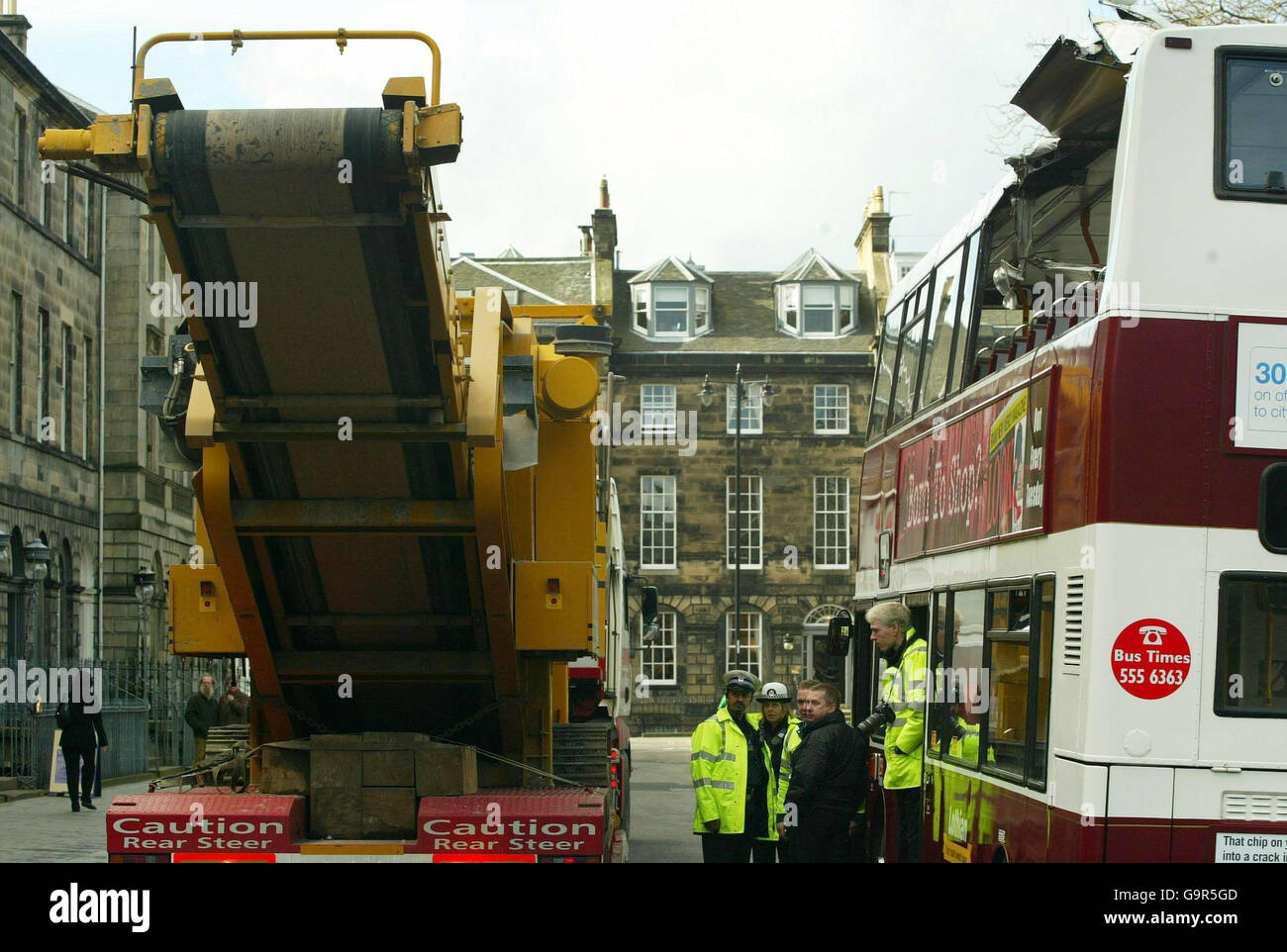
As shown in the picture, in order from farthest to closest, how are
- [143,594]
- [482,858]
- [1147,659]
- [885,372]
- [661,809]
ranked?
1. [143,594]
2. [661,809]
3. [885,372]
4. [482,858]
5. [1147,659]

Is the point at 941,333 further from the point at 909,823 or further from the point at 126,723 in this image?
the point at 126,723

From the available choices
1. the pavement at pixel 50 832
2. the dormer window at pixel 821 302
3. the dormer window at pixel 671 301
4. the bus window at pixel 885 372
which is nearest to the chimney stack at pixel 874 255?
the dormer window at pixel 821 302

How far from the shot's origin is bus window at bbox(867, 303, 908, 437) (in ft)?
44.8

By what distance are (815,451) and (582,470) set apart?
4673cm

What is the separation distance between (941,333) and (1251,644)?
436 centimetres

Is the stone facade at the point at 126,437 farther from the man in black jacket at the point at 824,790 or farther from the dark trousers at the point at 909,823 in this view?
the man in black jacket at the point at 824,790

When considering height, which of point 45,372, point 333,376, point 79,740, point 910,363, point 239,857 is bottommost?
point 79,740

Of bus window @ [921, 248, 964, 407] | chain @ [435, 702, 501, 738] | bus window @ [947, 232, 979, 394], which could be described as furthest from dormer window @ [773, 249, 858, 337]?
chain @ [435, 702, 501, 738]

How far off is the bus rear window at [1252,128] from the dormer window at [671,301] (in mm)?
50427

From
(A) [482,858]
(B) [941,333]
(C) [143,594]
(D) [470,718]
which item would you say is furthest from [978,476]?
(C) [143,594]

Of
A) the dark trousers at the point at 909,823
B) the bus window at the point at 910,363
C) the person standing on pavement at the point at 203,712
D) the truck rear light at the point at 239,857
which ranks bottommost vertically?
the person standing on pavement at the point at 203,712

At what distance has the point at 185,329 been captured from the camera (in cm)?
814

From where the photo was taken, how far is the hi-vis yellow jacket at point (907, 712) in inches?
423

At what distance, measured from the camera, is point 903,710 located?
35.9ft
